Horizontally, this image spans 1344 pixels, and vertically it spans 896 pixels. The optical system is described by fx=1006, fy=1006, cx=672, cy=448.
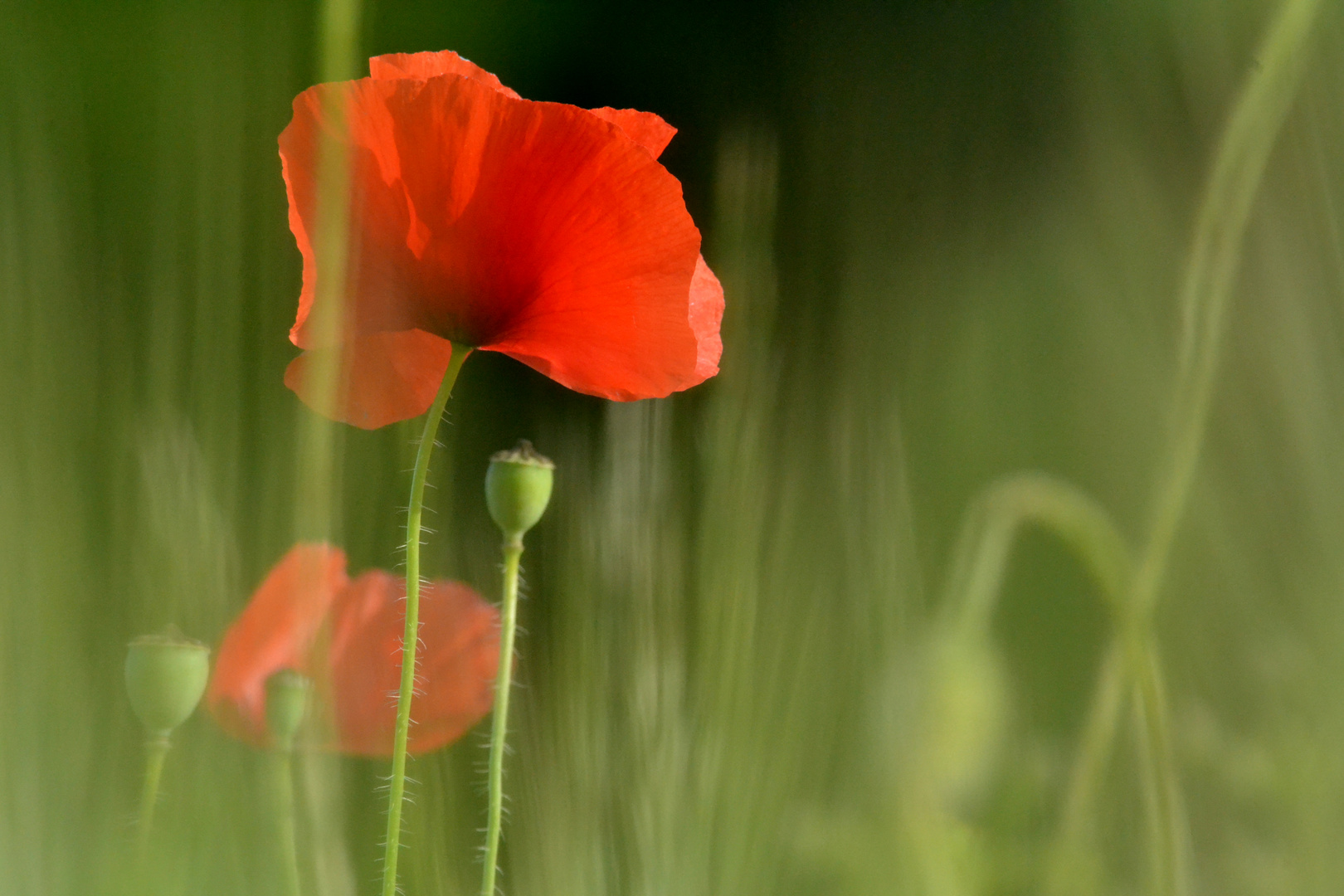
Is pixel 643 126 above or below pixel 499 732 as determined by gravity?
above

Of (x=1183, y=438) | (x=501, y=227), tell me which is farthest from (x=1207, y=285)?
(x=501, y=227)

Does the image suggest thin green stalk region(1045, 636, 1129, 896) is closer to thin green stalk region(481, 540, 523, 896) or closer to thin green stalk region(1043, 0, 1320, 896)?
thin green stalk region(1043, 0, 1320, 896)

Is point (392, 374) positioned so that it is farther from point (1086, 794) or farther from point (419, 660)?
point (1086, 794)

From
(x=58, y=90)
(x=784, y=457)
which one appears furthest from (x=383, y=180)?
(x=58, y=90)

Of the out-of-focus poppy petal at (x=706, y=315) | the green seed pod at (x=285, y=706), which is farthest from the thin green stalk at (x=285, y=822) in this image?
the out-of-focus poppy petal at (x=706, y=315)

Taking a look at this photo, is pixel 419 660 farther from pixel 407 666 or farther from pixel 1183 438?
pixel 1183 438

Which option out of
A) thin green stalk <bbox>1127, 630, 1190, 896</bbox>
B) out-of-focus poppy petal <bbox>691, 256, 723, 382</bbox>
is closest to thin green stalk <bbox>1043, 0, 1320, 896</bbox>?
thin green stalk <bbox>1127, 630, 1190, 896</bbox>

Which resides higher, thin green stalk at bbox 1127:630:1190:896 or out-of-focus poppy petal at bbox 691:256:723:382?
out-of-focus poppy petal at bbox 691:256:723:382
